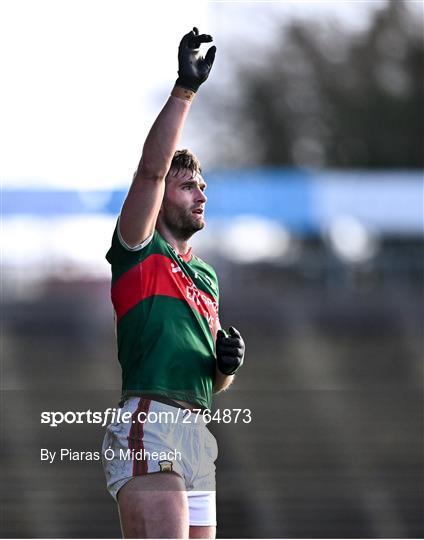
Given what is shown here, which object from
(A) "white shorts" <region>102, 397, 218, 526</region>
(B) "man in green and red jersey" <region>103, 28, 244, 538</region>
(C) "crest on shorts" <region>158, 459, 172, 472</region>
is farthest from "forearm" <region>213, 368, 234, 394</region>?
(C) "crest on shorts" <region>158, 459, 172, 472</region>

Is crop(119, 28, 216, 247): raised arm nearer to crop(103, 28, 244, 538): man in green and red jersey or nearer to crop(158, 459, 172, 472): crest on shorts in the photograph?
crop(103, 28, 244, 538): man in green and red jersey

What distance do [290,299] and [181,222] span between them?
93.9 feet

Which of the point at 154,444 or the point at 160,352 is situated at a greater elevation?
the point at 160,352

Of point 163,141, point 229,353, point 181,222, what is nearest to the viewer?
point 163,141

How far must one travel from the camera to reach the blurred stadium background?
9.80 meters

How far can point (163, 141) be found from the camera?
391cm

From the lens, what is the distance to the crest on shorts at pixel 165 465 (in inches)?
157

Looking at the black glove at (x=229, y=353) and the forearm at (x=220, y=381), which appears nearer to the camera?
the black glove at (x=229, y=353)

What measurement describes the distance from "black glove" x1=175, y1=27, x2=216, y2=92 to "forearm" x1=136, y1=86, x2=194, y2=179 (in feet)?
0.23

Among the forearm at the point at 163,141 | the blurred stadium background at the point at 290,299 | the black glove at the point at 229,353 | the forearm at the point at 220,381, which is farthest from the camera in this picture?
the blurred stadium background at the point at 290,299

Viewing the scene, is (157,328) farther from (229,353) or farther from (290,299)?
(290,299)

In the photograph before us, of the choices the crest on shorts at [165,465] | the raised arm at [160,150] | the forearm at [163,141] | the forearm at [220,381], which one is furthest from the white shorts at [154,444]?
the forearm at [163,141]

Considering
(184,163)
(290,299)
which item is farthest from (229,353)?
(290,299)

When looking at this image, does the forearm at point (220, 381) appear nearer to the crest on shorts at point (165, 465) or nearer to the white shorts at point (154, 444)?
the white shorts at point (154, 444)
